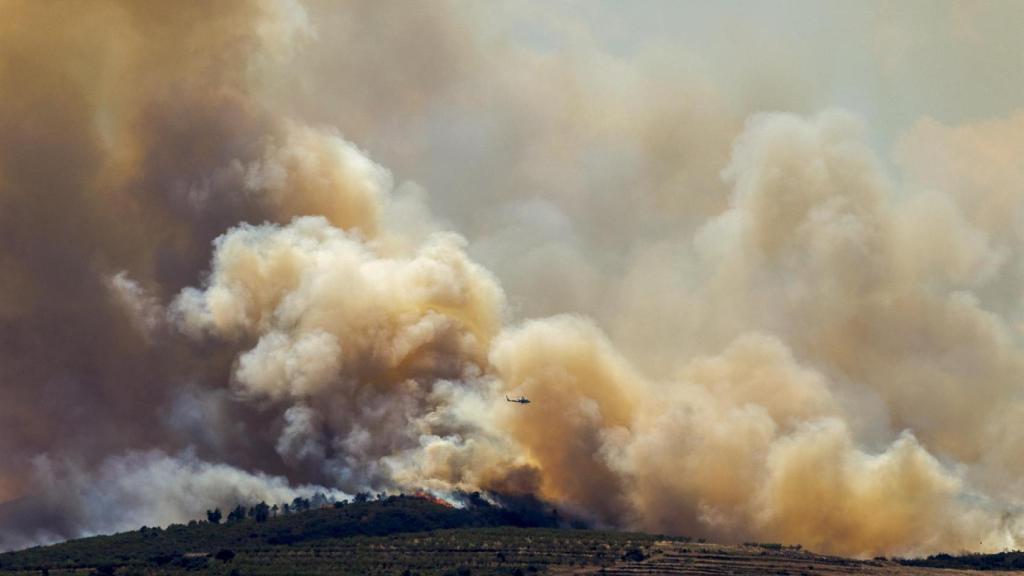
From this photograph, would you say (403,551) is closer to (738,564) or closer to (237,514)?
(237,514)

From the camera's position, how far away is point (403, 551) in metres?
169

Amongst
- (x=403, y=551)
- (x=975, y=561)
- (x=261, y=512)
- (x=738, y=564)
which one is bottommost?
(x=738, y=564)

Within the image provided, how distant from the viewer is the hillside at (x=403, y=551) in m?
164

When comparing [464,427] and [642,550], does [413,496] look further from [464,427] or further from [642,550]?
[642,550]

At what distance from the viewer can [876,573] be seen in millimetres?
167000

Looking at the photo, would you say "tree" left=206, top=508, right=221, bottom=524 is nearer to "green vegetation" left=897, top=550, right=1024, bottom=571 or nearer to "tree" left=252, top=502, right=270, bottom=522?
"tree" left=252, top=502, right=270, bottom=522

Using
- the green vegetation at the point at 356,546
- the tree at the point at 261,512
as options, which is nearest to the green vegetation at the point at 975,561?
the green vegetation at the point at 356,546

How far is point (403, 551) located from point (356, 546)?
3.97 metres

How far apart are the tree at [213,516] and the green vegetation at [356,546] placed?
1.25 meters

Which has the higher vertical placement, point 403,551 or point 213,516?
point 213,516

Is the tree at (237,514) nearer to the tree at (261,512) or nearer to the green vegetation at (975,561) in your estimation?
the tree at (261,512)

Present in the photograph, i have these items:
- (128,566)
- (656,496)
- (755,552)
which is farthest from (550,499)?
(128,566)

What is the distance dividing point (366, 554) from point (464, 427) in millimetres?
22242

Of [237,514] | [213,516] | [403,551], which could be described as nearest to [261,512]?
[237,514]
